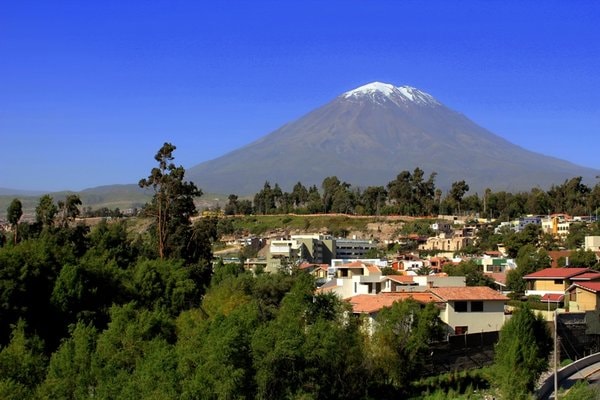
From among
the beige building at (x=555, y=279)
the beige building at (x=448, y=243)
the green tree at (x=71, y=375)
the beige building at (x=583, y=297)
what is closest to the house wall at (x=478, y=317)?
the beige building at (x=583, y=297)

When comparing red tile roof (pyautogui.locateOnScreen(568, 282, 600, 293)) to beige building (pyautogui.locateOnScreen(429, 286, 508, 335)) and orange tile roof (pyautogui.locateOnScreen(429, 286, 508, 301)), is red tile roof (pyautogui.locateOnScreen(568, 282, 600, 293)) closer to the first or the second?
orange tile roof (pyautogui.locateOnScreen(429, 286, 508, 301))

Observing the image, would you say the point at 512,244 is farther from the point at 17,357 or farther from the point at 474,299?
the point at 17,357

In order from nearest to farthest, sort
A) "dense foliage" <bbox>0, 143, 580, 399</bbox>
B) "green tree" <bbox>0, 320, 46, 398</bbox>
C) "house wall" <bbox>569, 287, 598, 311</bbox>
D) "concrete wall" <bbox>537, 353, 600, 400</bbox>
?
"green tree" <bbox>0, 320, 46, 398</bbox>
"dense foliage" <bbox>0, 143, 580, 399</bbox>
"concrete wall" <bbox>537, 353, 600, 400</bbox>
"house wall" <bbox>569, 287, 598, 311</bbox>

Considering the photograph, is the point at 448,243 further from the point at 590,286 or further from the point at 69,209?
the point at 69,209

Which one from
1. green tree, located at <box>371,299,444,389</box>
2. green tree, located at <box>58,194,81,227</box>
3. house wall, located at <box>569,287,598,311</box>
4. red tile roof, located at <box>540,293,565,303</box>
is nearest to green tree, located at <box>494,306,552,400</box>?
green tree, located at <box>371,299,444,389</box>

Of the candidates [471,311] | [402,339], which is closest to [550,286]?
[471,311]

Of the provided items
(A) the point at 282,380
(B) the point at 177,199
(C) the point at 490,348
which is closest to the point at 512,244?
(B) the point at 177,199
